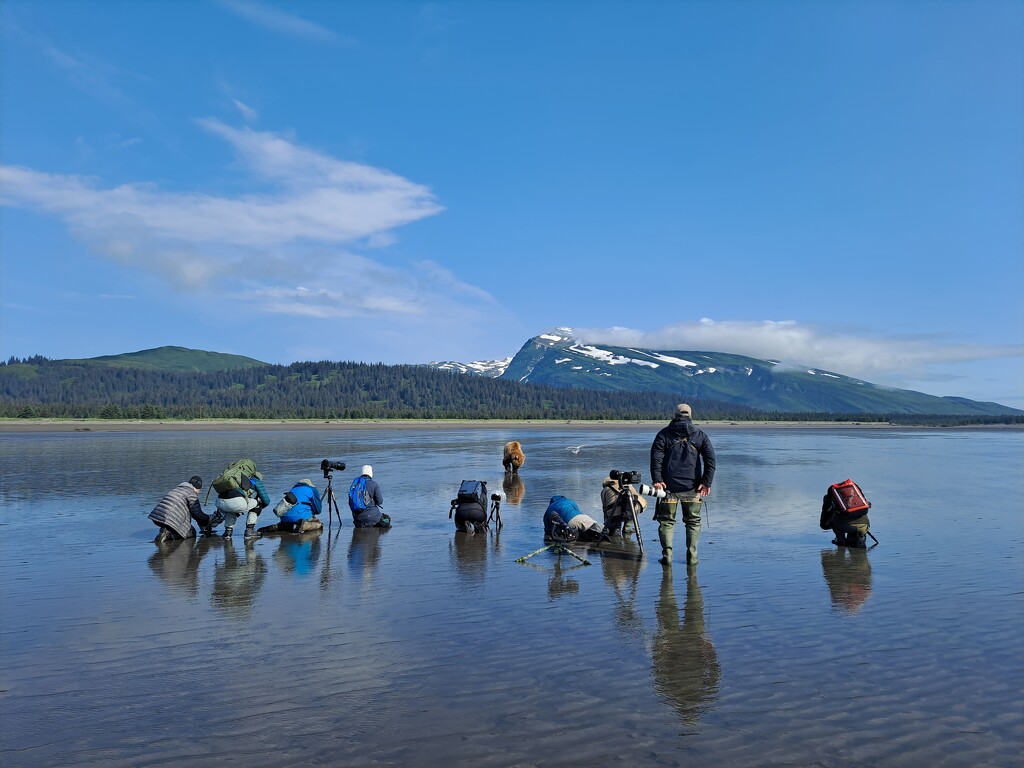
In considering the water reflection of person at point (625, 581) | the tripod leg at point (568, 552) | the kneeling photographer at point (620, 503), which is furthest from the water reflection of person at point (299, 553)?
the kneeling photographer at point (620, 503)

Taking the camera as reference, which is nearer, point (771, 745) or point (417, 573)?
point (771, 745)

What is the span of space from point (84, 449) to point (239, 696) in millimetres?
49474

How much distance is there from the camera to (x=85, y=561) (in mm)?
12930

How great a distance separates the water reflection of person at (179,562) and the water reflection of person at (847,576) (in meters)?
10.1

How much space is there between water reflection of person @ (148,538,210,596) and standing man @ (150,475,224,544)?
0.66 ft

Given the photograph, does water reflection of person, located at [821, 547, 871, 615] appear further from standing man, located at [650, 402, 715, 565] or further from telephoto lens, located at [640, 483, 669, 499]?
telephoto lens, located at [640, 483, 669, 499]

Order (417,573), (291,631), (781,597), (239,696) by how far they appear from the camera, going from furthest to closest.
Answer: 1. (417,573)
2. (781,597)
3. (291,631)
4. (239,696)

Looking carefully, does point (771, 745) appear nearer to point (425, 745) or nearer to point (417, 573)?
point (425, 745)

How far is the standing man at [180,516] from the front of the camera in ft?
49.1

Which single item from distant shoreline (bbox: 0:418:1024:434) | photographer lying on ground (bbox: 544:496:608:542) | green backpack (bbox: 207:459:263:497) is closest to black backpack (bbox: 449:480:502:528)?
photographer lying on ground (bbox: 544:496:608:542)

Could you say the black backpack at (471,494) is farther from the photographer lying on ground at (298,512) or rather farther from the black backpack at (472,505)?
the photographer lying on ground at (298,512)

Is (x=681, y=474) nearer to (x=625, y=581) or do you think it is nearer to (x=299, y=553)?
(x=625, y=581)

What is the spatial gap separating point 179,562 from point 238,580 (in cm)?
227

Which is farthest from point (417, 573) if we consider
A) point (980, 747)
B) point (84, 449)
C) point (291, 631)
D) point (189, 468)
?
point (84, 449)
